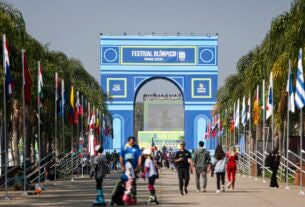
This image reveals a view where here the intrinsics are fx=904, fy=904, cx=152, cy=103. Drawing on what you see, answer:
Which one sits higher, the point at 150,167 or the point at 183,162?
the point at 183,162

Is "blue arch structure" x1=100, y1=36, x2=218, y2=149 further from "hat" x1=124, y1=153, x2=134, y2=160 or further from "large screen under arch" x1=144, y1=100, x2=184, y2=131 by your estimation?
"hat" x1=124, y1=153, x2=134, y2=160

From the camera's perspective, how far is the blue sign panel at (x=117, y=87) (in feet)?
338

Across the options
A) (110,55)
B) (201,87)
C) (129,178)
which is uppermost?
(110,55)

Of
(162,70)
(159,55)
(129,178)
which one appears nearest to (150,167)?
(129,178)

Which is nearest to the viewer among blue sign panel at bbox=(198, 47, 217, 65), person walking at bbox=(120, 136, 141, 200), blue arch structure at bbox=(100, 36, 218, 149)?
person walking at bbox=(120, 136, 141, 200)

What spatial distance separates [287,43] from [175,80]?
6576 centimetres

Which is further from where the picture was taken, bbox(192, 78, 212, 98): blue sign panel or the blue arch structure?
bbox(192, 78, 212, 98): blue sign panel

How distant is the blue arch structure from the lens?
101 m

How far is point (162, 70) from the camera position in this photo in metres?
104

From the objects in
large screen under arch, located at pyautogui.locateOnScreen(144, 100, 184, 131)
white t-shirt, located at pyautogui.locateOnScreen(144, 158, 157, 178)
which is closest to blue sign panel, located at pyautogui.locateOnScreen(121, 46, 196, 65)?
large screen under arch, located at pyautogui.locateOnScreen(144, 100, 184, 131)

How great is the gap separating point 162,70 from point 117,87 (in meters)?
5.51

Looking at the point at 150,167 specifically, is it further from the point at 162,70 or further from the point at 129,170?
the point at 162,70

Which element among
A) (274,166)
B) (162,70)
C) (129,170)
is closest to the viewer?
(129,170)

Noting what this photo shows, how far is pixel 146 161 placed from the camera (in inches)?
896
